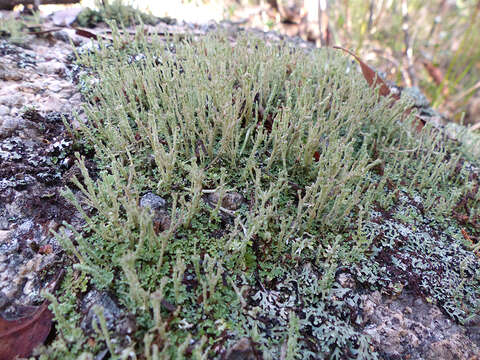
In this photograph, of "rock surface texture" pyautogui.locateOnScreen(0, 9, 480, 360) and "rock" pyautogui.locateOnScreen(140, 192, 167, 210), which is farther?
"rock" pyautogui.locateOnScreen(140, 192, 167, 210)

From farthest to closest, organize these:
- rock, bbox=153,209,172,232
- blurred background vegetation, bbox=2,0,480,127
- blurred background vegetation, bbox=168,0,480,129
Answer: blurred background vegetation, bbox=168,0,480,129 < blurred background vegetation, bbox=2,0,480,127 < rock, bbox=153,209,172,232

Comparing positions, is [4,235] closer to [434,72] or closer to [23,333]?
[23,333]

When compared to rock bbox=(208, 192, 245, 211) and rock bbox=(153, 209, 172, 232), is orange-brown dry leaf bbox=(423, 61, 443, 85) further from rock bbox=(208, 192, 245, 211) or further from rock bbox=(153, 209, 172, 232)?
rock bbox=(153, 209, 172, 232)

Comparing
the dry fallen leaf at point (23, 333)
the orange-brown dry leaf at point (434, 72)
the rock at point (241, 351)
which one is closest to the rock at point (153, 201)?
the dry fallen leaf at point (23, 333)

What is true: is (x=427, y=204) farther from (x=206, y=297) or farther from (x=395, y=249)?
(x=206, y=297)

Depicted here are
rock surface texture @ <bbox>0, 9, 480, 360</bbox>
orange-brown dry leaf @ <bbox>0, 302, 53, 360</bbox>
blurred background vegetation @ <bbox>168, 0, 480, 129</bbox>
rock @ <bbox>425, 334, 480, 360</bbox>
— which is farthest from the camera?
blurred background vegetation @ <bbox>168, 0, 480, 129</bbox>

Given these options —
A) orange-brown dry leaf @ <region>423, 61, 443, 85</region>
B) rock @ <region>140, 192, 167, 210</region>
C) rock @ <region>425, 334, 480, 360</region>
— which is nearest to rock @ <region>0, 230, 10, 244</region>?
rock @ <region>140, 192, 167, 210</region>

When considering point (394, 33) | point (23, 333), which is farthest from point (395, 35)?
point (23, 333)

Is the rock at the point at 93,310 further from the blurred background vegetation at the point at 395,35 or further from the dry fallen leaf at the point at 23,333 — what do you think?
the blurred background vegetation at the point at 395,35
